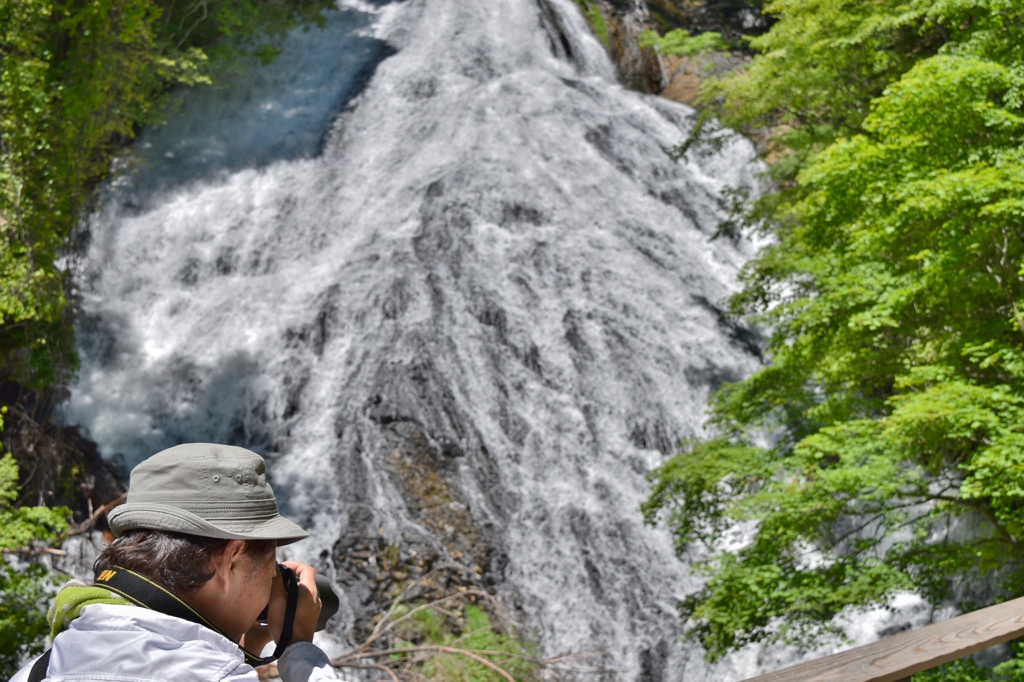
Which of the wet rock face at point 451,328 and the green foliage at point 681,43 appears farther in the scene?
the green foliage at point 681,43

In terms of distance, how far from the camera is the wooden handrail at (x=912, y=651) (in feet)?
4.07

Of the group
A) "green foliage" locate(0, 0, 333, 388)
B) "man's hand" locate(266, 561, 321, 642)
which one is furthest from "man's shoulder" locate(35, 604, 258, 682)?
"green foliage" locate(0, 0, 333, 388)

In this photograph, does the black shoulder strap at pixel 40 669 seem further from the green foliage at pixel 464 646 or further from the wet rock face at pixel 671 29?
the wet rock face at pixel 671 29

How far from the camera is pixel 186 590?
103 cm

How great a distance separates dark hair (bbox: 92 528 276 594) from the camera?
1.01 meters

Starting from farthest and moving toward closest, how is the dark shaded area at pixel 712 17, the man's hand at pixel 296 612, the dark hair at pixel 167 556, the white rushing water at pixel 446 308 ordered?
the dark shaded area at pixel 712 17 → the white rushing water at pixel 446 308 → the man's hand at pixel 296 612 → the dark hair at pixel 167 556

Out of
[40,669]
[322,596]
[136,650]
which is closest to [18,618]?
[322,596]

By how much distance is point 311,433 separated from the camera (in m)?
9.70

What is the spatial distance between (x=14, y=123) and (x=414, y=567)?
7730mm

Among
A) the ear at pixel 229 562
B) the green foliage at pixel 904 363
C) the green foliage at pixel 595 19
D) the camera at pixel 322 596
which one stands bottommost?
the green foliage at pixel 904 363

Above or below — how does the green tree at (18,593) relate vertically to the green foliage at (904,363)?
below

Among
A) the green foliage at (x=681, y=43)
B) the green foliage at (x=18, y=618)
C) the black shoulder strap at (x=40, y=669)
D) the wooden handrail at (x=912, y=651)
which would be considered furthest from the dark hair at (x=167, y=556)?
the green foliage at (x=681, y=43)

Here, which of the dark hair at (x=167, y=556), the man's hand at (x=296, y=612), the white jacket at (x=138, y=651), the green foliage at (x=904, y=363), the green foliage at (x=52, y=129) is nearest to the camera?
the white jacket at (x=138, y=651)

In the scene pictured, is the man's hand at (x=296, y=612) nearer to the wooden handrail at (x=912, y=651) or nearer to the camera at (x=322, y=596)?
the camera at (x=322, y=596)
